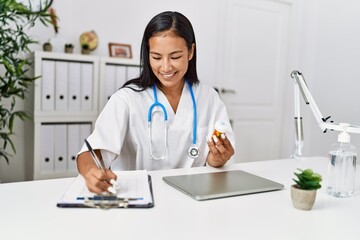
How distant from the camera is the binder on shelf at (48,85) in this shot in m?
2.34

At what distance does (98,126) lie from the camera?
1307mm

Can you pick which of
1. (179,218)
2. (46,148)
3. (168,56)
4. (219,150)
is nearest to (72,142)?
(46,148)

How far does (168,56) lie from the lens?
1.36 metres

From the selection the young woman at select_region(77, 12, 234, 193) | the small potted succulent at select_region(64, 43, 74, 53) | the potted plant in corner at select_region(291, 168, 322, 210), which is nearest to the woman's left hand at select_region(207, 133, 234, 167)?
the young woman at select_region(77, 12, 234, 193)

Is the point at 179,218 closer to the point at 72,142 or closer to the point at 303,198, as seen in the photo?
the point at 303,198

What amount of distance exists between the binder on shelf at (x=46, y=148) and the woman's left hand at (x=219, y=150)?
4.62 ft

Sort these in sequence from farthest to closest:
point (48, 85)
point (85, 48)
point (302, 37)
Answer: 1. point (302, 37)
2. point (85, 48)
3. point (48, 85)

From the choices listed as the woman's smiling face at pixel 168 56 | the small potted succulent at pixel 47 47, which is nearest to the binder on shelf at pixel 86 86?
the small potted succulent at pixel 47 47

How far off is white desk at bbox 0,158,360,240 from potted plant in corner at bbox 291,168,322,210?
0.02 metres

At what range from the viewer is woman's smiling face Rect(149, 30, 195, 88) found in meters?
1.35

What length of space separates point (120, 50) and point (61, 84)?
24.1 inches

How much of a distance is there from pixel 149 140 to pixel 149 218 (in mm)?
640

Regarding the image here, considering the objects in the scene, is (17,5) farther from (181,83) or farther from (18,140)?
(181,83)

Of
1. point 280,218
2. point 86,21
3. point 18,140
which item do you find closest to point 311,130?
point 86,21
